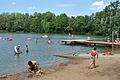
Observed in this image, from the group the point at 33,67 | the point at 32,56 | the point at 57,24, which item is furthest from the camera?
the point at 57,24

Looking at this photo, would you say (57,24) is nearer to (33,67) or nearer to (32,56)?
(32,56)

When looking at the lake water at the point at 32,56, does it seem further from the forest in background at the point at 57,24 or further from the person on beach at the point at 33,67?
the forest in background at the point at 57,24

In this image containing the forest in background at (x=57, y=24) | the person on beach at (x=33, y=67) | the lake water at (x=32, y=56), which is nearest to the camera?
the person on beach at (x=33, y=67)

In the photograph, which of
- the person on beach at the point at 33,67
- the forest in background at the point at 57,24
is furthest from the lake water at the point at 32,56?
the forest in background at the point at 57,24

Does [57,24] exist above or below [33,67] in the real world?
above

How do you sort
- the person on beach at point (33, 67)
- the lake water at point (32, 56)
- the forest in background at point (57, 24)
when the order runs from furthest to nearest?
1. the forest in background at point (57, 24)
2. the lake water at point (32, 56)
3. the person on beach at point (33, 67)

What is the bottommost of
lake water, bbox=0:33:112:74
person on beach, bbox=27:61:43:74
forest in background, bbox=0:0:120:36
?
lake water, bbox=0:33:112:74

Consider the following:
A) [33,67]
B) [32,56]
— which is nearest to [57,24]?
[32,56]

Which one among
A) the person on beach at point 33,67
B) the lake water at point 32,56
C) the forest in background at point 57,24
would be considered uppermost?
the forest in background at point 57,24

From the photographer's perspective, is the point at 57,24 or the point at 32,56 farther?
the point at 57,24

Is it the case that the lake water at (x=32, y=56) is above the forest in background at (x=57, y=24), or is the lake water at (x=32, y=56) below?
below

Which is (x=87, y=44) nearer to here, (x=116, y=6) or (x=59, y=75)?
(x=116, y=6)

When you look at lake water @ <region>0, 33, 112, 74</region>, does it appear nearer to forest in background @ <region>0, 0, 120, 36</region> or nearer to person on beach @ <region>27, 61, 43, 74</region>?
person on beach @ <region>27, 61, 43, 74</region>

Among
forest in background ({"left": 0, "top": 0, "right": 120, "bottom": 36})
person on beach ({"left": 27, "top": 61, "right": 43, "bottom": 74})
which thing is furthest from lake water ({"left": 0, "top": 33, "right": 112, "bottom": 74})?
forest in background ({"left": 0, "top": 0, "right": 120, "bottom": 36})
